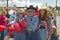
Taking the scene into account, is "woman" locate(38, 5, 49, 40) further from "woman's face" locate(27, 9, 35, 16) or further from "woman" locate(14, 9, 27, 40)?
"woman" locate(14, 9, 27, 40)

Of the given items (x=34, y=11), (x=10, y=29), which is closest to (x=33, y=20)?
(x=34, y=11)

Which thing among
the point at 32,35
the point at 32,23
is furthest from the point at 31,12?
the point at 32,35

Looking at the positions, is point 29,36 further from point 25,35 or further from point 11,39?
point 11,39

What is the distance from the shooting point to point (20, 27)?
5367 millimetres

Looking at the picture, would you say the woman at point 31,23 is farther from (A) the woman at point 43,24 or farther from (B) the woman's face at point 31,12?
(A) the woman at point 43,24

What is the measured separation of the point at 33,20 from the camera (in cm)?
541

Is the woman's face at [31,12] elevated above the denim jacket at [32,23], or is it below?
above

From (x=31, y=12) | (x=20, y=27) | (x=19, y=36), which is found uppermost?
(x=31, y=12)

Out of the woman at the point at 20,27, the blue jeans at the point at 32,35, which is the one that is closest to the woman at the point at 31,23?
the blue jeans at the point at 32,35

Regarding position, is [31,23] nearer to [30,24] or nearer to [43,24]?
[30,24]

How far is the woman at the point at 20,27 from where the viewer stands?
5.34 meters

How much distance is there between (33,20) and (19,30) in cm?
40

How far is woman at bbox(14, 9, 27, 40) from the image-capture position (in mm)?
5344

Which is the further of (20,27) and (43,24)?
(43,24)
